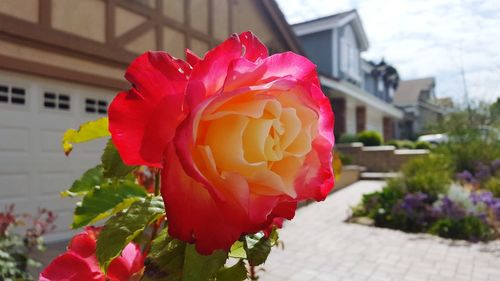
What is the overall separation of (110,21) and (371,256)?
5941mm

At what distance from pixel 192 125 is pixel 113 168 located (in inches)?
14.1

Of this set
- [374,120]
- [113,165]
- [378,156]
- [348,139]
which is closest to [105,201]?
[113,165]

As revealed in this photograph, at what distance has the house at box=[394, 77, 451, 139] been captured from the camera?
34000mm

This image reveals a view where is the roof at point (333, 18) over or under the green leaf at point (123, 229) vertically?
over

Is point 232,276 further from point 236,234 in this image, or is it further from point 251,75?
point 251,75

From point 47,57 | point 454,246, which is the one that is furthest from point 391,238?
point 47,57

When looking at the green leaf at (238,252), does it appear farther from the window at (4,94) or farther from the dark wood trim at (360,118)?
the dark wood trim at (360,118)

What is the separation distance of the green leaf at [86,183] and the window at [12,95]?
5.93 m

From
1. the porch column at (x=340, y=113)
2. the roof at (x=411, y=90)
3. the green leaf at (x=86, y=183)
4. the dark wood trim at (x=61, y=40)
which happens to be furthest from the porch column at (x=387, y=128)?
the green leaf at (x=86, y=183)

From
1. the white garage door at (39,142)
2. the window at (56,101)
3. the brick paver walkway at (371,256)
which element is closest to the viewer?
the brick paver walkway at (371,256)

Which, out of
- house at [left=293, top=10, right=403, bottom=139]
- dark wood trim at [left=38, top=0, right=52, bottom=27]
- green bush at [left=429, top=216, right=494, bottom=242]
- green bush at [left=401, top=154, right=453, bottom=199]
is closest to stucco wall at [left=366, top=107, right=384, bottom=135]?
house at [left=293, top=10, right=403, bottom=139]

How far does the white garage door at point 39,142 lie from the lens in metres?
5.91

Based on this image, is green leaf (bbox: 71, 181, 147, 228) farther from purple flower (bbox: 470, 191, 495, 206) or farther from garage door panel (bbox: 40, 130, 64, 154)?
purple flower (bbox: 470, 191, 495, 206)

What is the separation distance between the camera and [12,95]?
5.95m
